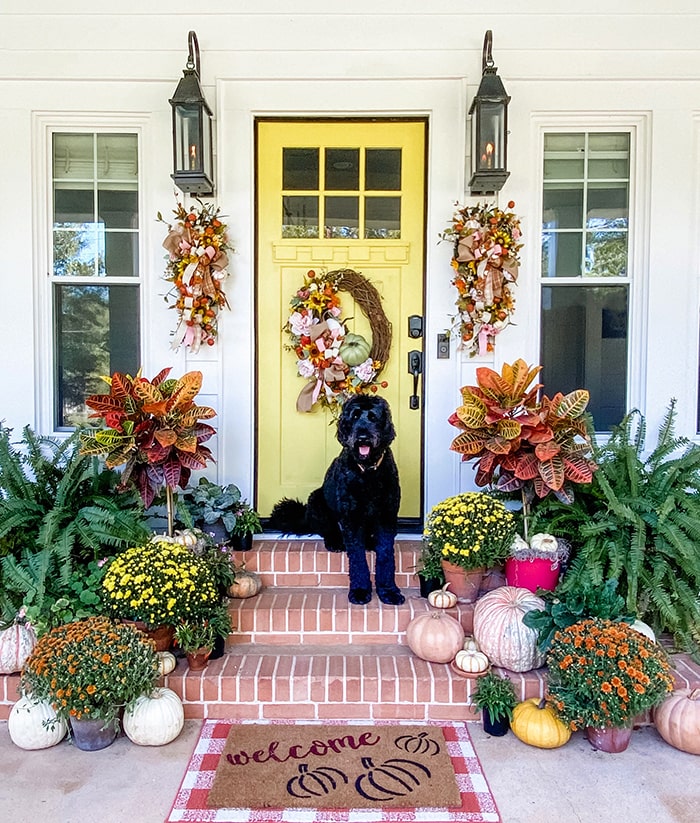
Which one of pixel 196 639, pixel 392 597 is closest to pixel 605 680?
pixel 392 597

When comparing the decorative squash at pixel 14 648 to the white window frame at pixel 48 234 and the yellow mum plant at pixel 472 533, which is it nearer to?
the white window frame at pixel 48 234

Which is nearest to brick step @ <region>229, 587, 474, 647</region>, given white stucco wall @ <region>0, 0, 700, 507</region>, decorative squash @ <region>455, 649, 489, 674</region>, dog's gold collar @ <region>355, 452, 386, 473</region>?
decorative squash @ <region>455, 649, 489, 674</region>

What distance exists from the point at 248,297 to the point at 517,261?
4.79 ft

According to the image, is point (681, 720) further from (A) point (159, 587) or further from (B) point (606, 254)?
(B) point (606, 254)

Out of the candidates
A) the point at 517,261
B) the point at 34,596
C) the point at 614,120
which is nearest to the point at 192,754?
the point at 34,596

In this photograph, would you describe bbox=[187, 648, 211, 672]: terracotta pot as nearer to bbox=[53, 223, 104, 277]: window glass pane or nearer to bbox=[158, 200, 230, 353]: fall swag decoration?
bbox=[158, 200, 230, 353]: fall swag decoration

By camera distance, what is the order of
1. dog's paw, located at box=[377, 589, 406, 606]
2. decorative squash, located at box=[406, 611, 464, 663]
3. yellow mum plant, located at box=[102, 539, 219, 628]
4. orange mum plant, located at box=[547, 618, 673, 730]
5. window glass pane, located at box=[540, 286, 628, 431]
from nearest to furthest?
orange mum plant, located at box=[547, 618, 673, 730] < yellow mum plant, located at box=[102, 539, 219, 628] < decorative squash, located at box=[406, 611, 464, 663] < dog's paw, located at box=[377, 589, 406, 606] < window glass pane, located at box=[540, 286, 628, 431]

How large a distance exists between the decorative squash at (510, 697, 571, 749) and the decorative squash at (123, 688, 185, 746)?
1.25 m

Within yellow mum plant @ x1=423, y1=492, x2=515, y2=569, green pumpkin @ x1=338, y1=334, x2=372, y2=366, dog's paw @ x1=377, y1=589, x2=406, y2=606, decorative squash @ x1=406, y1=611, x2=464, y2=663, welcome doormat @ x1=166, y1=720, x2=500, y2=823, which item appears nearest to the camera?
welcome doormat @ x1=166, y1=720, x2=500, y2=823

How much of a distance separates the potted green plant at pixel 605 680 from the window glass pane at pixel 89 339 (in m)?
2.66

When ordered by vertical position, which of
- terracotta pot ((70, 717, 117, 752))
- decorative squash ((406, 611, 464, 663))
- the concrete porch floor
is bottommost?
the concrete porch floor

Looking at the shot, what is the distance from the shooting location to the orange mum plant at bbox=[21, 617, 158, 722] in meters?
2.11

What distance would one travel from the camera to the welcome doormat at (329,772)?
1.88 meters

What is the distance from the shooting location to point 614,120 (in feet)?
11.0
